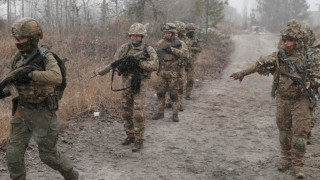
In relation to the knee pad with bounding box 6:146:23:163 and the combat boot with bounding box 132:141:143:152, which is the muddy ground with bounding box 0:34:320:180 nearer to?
the combat boot with bounding box 132:141:143:152

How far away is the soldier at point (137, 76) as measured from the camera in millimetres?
5105

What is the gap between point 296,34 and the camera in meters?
4.12

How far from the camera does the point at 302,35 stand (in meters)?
4.15

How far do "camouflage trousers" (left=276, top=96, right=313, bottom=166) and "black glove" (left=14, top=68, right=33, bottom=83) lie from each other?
3.22 meters

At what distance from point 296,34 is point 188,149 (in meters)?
2.53

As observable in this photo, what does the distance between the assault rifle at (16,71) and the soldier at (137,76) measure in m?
1.87

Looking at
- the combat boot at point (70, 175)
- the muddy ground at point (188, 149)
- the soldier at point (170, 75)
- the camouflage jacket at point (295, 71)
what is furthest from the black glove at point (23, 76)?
the soldier at point (170, 75)

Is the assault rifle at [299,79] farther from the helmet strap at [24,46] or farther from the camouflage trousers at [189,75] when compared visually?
the camouflage trousers at [189,75]

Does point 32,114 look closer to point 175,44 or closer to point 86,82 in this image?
point 175,44

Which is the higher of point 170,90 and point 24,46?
point 24,46

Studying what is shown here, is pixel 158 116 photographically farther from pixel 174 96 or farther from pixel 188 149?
pixel 188 149

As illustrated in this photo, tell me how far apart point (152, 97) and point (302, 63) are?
5533 millimetres

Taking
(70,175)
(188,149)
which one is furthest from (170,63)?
(70,175)

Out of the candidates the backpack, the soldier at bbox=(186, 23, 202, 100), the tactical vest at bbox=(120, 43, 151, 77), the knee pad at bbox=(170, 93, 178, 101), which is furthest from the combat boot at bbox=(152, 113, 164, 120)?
the backpack
